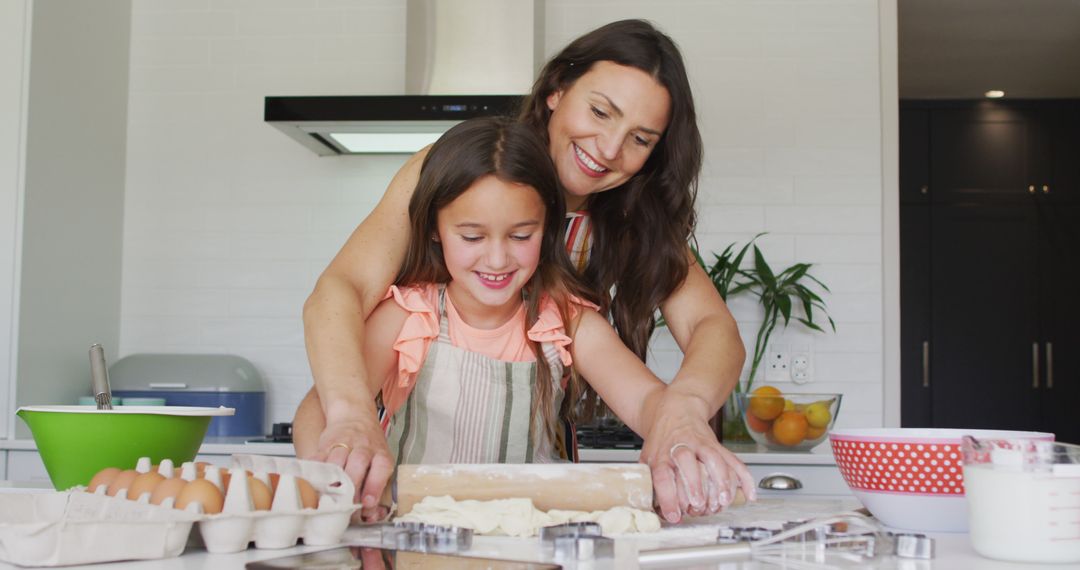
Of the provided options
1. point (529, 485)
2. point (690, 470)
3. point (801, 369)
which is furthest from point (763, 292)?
point (529, 485)

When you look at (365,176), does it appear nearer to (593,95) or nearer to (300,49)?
(300,49)

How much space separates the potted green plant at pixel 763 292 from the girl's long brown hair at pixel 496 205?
1.55 metres

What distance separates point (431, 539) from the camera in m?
0.85

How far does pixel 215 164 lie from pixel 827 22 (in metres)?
1.91

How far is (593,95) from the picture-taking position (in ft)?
5.18

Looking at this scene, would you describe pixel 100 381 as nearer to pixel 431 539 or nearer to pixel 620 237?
pixel 431 539

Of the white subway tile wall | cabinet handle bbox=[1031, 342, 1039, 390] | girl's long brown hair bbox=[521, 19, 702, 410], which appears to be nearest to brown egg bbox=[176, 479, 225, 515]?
girl's long brown hair bbox=[521, 19, 702, 410]

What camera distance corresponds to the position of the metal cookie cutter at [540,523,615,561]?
0.82 meters

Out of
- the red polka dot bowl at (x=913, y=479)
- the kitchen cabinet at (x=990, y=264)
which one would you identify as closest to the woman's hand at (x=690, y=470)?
the red polka dot bowl at (x=913, y=479)

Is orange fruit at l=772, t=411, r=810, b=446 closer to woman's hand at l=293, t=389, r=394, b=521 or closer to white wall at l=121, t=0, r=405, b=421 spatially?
white wall at l=121, t=0, r=405, b=421

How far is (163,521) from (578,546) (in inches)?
12.0

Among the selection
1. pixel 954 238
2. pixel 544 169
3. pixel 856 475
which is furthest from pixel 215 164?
pixel 954 238

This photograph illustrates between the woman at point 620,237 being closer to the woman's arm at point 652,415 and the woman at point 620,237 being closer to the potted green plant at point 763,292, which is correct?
the woman's arm at point 652,415

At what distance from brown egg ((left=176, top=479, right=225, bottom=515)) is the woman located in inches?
13.5
